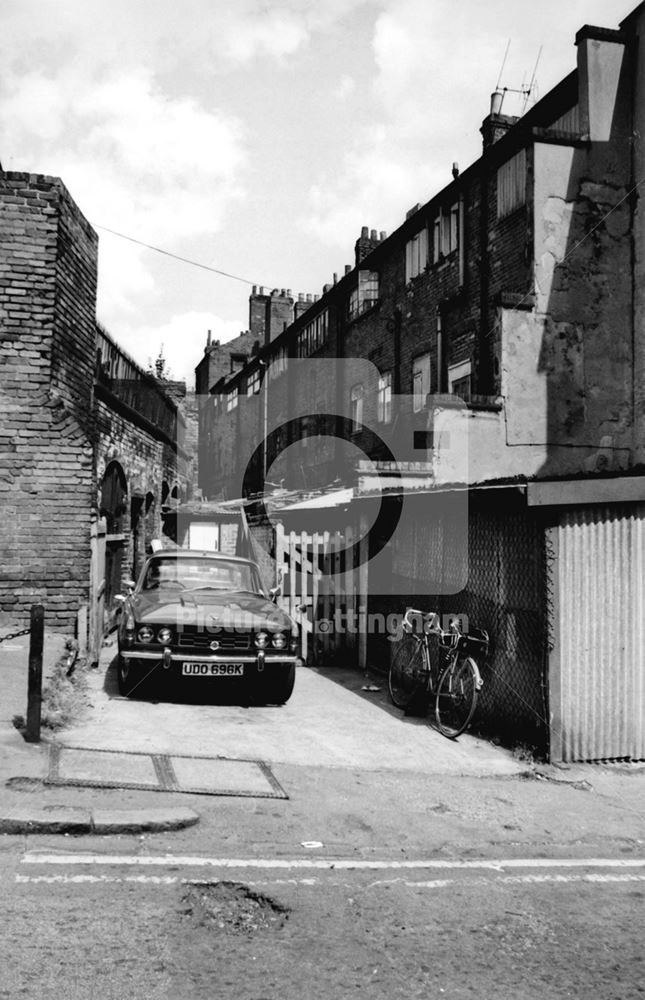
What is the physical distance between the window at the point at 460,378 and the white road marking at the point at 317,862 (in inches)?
451

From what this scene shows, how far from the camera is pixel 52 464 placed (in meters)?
10.9

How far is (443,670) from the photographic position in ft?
28.7

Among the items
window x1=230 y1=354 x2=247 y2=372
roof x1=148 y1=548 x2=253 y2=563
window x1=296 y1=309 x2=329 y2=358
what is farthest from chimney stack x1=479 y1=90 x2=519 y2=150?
window x1=230 y1=354 x2=247 y2=372

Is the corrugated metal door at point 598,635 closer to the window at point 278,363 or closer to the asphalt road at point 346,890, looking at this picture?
the asphalt road at point 346,890

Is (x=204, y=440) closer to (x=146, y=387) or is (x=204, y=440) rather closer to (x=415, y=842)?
(x=146, y=387)

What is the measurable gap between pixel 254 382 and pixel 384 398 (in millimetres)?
16142

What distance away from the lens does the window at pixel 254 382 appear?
34.9 meters

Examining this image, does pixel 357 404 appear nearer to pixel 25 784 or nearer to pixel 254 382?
pixel 254 382

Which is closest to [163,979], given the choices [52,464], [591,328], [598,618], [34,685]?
[34,685]

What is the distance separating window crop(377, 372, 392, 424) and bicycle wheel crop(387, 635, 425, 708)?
11.0m

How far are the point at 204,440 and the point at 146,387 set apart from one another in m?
28.4

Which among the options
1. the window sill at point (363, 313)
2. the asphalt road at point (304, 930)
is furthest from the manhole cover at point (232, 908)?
the window sill at point (363, 313)

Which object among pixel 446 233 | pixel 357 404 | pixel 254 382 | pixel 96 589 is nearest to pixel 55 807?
pixel 96 589

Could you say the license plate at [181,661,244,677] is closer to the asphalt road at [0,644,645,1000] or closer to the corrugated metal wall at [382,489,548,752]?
the asphalt road at [0,644,645,1000]
